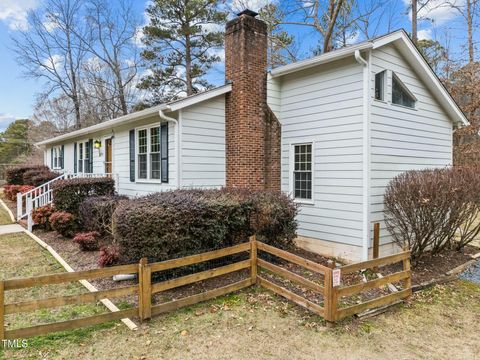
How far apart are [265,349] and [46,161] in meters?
23.2

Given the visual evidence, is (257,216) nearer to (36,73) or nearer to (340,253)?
(340,253)

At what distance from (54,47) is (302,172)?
25711 mm

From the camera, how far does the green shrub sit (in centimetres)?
834

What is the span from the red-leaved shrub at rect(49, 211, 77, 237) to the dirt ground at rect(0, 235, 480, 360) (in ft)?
12.5

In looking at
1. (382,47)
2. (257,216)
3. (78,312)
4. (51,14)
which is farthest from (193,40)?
(78,312)

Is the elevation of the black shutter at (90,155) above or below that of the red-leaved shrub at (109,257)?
above

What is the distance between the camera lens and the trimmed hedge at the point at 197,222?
17.5 ft

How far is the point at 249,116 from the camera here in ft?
28.9

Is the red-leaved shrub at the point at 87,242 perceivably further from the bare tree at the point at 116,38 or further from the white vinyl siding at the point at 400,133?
the bare tree at the point at 116,38

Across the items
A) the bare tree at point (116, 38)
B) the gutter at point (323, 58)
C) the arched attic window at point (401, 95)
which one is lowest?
the arched attic window at point (401, 95)

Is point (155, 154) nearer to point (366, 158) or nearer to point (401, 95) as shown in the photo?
point (366, 158)

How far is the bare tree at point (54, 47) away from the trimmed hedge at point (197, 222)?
24908 millimetres

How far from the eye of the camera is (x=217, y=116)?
9031mm

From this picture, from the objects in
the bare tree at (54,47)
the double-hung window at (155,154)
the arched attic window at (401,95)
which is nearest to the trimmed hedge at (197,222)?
the double-hung window at (155,154)
